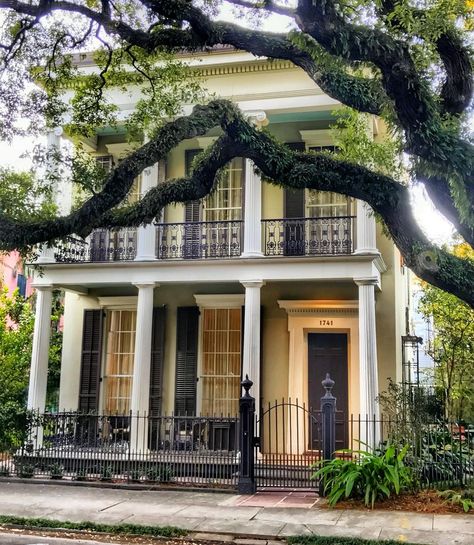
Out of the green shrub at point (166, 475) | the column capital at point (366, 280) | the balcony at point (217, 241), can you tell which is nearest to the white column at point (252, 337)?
the balcony at point (217, 241)

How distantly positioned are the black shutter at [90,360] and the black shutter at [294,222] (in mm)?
4730

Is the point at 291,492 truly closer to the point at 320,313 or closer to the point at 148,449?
the point at 148,449

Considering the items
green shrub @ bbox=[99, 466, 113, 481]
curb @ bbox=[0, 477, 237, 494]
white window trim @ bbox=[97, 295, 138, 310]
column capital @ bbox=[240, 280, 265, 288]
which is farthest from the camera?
white window trim @ bbox=[97, 295, 138, 310]

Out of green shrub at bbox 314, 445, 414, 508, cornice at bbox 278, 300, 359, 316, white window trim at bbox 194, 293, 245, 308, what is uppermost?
white window trim at bbox 194, 293, 245, 308

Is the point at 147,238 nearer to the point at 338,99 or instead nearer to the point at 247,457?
the point at 247,457

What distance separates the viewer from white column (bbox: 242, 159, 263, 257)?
1220 cm

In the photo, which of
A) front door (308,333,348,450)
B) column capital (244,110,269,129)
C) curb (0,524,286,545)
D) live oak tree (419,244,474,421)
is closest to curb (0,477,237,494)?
curb (0,524,286,545)

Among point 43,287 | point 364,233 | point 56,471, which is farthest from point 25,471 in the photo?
point 364,233

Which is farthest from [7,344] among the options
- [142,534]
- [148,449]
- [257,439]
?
[142,534]

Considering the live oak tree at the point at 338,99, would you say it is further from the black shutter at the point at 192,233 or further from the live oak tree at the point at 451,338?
the live oak tree at the point at 451,338

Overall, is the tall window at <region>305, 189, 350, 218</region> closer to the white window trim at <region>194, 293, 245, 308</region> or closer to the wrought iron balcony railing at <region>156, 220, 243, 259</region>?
the wrought iron balcony railing at <region>156, 220, 243, 259</region>

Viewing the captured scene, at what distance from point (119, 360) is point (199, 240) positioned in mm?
3506

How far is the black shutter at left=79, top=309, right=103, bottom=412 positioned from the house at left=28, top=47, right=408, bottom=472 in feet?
0.11

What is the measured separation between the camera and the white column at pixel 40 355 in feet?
41.3
